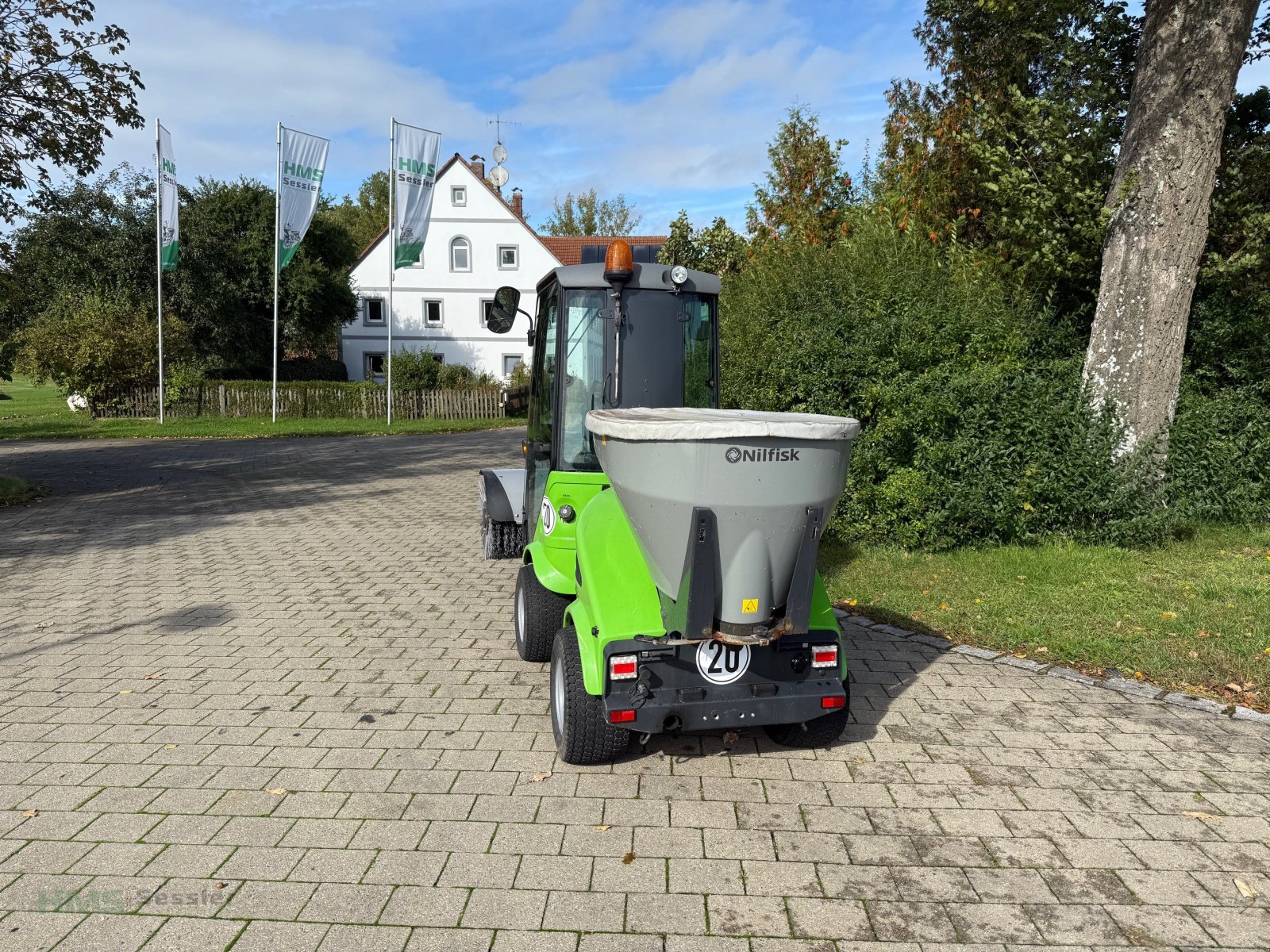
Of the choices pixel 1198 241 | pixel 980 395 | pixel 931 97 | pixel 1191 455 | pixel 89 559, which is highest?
pixel 931 97

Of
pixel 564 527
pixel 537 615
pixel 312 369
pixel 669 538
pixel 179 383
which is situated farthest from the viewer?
pixel 312 369

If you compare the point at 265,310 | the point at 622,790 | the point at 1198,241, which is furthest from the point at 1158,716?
the point at 265,310

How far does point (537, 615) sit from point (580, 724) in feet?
4.43

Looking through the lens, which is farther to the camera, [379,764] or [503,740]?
[503,740]

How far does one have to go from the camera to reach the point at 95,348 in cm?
2602

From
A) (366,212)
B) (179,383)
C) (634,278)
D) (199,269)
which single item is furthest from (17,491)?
(366,212)

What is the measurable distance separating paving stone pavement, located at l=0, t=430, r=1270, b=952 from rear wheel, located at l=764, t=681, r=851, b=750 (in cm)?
A: 8

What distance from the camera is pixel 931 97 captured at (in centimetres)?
1382

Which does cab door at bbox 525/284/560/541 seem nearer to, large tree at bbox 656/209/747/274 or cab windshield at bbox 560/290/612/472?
cab windshield at bbox 560/290/612/472

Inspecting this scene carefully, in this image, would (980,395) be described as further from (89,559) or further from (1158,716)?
(89,559)

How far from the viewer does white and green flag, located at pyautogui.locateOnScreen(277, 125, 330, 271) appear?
2231cm

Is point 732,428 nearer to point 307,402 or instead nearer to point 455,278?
point 307,402

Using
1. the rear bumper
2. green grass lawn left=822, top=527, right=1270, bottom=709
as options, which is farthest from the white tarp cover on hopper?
green grass lawn left=822, top=527, right=1270, bottom=709

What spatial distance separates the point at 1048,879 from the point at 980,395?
5.49m
